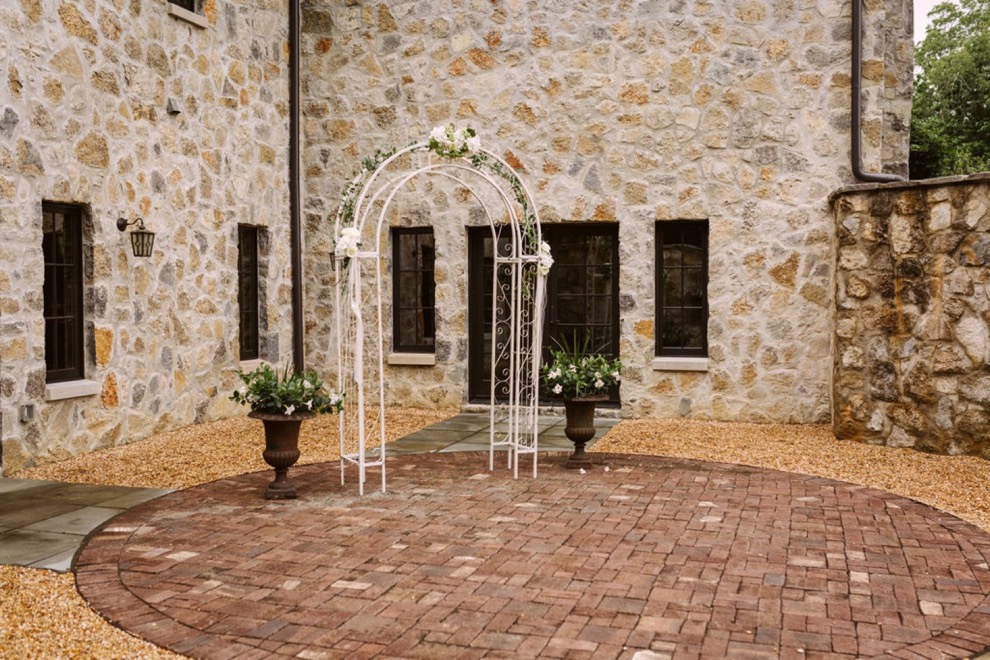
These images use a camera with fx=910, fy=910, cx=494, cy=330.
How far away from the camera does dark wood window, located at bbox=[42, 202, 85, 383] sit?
776cm

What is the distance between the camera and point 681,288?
1023cm

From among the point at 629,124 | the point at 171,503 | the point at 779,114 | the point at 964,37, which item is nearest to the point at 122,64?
the point at 171,503

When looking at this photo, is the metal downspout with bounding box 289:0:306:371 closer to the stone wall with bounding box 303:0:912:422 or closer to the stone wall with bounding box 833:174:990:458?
the stone wall with bounding box 303:0:912:422

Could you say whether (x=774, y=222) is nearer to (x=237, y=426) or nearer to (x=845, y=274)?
(x=845, y=274)

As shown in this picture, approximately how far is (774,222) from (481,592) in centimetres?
659

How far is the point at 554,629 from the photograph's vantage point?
12.9ft

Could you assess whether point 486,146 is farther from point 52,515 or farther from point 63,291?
point 52,515

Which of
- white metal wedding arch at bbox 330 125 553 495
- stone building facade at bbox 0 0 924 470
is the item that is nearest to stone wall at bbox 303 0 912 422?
stone building facade at bbox 0 0 924 470

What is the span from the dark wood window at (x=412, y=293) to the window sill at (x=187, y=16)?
3118 millimetres

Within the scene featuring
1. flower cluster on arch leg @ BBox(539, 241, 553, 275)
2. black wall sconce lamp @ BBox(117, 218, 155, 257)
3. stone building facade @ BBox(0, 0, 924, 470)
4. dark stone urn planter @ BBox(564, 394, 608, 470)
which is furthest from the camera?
stone building facade @ BBox(0, 0, 924, 470)

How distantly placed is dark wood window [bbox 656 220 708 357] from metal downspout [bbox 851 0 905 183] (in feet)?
5.61

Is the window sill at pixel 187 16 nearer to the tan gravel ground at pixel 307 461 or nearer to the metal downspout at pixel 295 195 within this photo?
the metal downspout at pixel 295 195

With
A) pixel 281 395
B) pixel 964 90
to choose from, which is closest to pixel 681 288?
pixel 281 395

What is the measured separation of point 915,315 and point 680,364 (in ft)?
8.66
